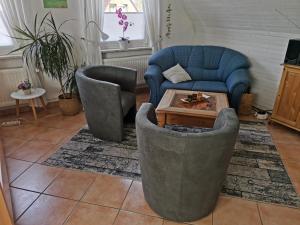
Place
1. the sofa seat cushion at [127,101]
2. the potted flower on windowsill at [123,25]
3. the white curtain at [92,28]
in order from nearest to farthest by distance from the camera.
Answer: the sofa seat cushion at [127,101] < the white curtain at [92,28] < the potted flower on windowsill at [123,25]

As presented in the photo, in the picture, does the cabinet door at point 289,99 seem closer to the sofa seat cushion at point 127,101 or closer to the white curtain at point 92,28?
the sofa seat cushion at point 127,101

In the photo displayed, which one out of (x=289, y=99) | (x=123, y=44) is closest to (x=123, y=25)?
(x=123, y=44)

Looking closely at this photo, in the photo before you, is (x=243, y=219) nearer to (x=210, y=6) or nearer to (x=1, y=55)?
(x=210, y=6)

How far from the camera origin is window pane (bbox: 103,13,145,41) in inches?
150

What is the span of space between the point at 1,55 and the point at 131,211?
2.84m

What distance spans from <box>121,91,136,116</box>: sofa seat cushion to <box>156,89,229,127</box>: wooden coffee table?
39 centimetres

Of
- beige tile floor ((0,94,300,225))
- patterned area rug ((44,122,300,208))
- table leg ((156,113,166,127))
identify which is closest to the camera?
beige tile floor ((0,94,300,225))

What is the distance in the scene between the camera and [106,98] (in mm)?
2387

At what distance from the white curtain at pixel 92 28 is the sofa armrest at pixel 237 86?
2.09 meters

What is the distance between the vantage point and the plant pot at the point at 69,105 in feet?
10.6

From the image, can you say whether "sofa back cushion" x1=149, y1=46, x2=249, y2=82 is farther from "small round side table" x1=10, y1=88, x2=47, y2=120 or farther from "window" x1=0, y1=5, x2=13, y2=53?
"window" x1=0, y1=5, x2=13, y2=53

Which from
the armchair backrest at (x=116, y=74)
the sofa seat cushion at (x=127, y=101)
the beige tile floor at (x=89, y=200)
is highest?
the armchair backrest at (x=116, y=74)

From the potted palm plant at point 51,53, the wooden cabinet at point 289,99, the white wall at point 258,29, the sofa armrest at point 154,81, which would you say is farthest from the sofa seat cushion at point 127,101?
the white wall at point 258,29

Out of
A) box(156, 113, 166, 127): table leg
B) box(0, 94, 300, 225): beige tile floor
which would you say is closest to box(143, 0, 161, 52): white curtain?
box(156, 113, 166, 127): table leg
